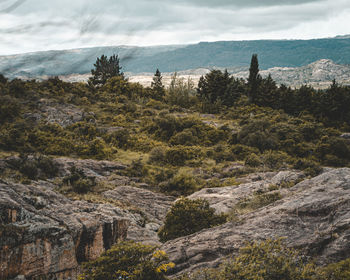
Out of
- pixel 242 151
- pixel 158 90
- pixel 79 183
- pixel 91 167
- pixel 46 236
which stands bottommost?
pixel 242 151

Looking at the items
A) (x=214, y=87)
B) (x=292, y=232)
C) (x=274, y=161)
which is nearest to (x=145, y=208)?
(x=292, y=232)

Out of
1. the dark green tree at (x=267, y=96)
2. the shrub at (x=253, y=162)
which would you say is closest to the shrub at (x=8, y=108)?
the shrub at (x=253, y=162)

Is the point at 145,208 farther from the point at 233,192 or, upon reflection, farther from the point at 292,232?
the point at 292,232

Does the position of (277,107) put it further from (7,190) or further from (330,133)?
(7,190)

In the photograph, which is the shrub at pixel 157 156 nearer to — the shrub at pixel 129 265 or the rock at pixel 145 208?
the rock at pixel 145 208

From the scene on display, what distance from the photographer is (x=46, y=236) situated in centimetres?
802

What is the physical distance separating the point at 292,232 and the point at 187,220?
527 centimetres

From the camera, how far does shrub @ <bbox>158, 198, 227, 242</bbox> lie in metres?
12.1

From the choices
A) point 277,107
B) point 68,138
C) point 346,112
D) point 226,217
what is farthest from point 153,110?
point 226,217

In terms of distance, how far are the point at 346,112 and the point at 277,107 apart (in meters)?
13.4

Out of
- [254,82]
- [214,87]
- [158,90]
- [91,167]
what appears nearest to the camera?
[91,167]

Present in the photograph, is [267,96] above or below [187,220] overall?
above

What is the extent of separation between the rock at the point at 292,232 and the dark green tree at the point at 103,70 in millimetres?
65810

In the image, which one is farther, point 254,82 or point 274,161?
point 254,82
